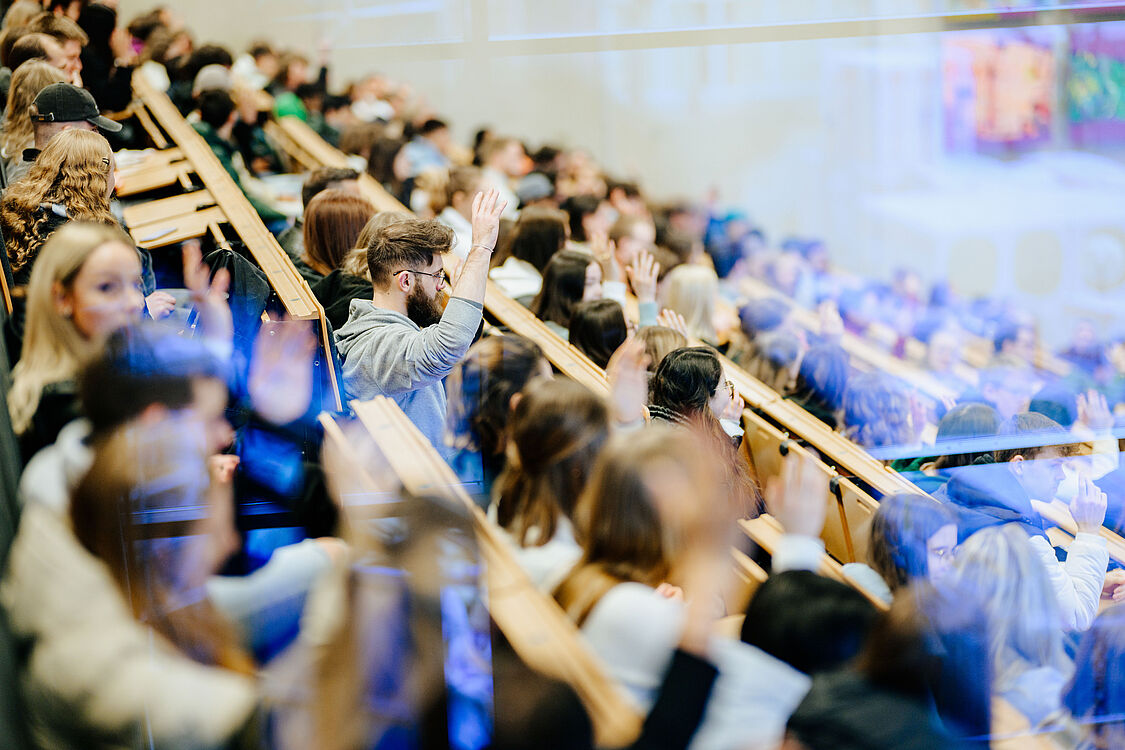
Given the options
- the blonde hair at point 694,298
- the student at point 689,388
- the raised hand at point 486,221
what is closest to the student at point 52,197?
the raised hand at point 486,221

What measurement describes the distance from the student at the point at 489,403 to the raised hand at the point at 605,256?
1.76m

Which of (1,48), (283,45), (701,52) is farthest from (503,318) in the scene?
(701,52)

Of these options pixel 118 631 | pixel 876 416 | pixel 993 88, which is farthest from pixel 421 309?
pixel 993 88

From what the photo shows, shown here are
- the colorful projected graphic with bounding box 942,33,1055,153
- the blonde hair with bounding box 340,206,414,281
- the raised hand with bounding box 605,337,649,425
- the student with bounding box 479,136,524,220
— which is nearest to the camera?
the raised hand with bounding box 605,337,649,425

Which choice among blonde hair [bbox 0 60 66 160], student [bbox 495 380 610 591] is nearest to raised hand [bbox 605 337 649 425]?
student [bbox 495 380 610 591]

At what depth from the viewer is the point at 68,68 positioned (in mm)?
3191

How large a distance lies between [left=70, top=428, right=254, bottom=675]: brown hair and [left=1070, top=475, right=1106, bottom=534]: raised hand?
1.94m

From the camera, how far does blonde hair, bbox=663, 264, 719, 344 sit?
3566mm

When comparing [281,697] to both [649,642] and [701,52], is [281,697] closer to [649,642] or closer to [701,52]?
[649,642]

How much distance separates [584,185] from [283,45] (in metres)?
4.21

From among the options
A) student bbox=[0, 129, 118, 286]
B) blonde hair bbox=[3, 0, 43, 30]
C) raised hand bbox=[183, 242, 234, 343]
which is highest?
blonde hair bbox=[3, 0, 43, 30]

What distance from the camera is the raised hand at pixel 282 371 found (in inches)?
73.5

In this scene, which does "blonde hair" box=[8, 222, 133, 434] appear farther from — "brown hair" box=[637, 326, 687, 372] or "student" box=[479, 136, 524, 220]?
"student" box=[479, 136, 524, 220]

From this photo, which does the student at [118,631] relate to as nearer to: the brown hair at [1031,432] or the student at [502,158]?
the brown hair at [1031,432]
